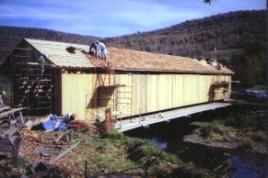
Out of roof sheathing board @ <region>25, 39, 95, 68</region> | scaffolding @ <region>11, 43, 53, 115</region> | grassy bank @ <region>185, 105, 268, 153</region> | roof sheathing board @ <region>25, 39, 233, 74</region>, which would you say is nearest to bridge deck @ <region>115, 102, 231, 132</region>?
grassy bank @ <region>185, 105, 268, 153</region>

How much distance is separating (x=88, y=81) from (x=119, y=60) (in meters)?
3.55

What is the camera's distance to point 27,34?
152 ft

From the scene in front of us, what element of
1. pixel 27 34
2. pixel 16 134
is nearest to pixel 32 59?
pixel 16 134

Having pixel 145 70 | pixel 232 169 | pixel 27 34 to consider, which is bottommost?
pixel 232 169

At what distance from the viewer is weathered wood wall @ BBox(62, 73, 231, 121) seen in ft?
57.8

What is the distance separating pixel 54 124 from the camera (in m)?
15.5

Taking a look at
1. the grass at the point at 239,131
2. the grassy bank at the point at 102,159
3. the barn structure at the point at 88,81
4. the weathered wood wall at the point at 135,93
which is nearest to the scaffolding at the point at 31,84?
the barn structure at the point at 88,81

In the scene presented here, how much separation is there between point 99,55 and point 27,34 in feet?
97.0

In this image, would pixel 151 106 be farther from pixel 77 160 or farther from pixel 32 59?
pixel 77 160

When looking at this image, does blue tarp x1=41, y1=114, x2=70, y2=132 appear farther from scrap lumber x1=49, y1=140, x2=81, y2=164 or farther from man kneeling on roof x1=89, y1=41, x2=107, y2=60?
man kneeling on roof x1=89, y1=41, x2=107, y2=60

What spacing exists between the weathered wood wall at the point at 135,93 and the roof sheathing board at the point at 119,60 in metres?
0.51

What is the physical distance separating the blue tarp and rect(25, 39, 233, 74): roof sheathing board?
103 inches

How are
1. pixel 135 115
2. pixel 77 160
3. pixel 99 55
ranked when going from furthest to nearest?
pixel 135 115 < pixel 99 55 < pixel 77 160

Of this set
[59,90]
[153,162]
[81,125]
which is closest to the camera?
[153,162]
